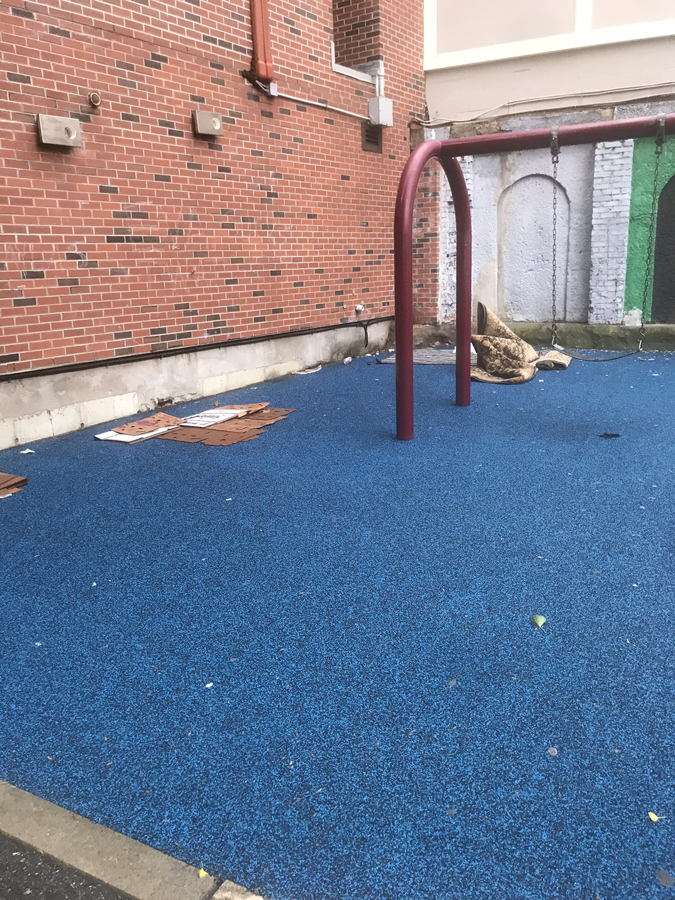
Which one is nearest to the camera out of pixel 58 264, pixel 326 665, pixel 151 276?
pixel 326 665

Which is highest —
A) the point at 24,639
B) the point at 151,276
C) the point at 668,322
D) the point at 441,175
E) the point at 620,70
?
the point at 620,70

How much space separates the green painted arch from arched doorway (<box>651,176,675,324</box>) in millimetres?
63

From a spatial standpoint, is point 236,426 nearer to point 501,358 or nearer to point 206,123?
point 206,123

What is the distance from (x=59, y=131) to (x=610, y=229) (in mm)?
6424

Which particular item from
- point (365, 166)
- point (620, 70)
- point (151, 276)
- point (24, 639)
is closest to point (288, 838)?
point (24, 639)

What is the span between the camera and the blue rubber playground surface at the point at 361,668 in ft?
5.32

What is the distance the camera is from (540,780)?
70.1 inches

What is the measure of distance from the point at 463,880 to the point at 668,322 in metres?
8.42

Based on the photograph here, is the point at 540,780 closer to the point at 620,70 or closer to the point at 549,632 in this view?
the point at 549,632


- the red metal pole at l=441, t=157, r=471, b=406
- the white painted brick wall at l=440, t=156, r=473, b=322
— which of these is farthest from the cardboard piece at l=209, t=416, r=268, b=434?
the white painted brick wall at l=440, t=156, r=473, b=322

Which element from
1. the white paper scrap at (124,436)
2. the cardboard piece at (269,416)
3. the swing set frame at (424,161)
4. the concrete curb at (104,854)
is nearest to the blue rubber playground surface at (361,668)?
the concrete curb at (104,854)

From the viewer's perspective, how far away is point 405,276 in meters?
4.88

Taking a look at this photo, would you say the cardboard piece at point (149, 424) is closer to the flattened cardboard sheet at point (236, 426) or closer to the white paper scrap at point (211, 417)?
the white paper scrap at point (211, 417)

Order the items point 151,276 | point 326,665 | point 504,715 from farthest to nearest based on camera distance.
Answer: point 151,276 < point 326,665 < point 504,715
